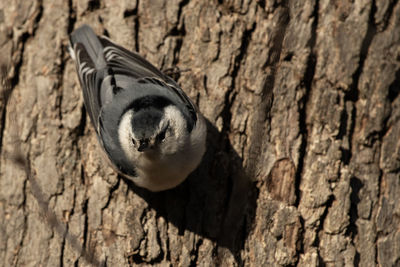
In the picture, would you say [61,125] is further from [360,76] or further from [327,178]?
[360,76]

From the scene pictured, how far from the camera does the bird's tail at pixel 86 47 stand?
308 centimetres

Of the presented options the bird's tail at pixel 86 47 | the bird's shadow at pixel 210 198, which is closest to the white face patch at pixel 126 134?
the bird's shadow at pixel 210 198

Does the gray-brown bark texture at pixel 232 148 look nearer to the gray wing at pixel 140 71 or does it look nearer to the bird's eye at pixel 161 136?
the gray wing at pixel 140 71

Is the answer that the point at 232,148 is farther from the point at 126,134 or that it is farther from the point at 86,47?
the point at 86,47

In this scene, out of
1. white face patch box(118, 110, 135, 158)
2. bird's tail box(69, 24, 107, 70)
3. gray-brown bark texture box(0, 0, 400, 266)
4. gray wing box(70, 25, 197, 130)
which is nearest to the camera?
gray-brown bark texture box(0, 0, 400, 266)

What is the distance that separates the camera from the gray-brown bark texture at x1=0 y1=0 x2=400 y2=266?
2.70 meters

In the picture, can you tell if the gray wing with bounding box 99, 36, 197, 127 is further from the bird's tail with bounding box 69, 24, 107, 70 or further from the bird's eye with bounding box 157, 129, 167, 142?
the bird's eye with bounding box 157, 129, 167, 142

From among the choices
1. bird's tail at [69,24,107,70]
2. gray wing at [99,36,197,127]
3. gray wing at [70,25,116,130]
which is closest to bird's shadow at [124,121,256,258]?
gray wing at [99,36,197,127]

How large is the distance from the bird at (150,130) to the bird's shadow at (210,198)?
3.9 inches

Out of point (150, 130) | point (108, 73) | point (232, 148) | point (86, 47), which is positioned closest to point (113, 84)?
point (108, 73)

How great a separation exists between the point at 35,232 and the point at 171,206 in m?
0.74

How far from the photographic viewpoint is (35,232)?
279cm

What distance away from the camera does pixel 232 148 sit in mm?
2941

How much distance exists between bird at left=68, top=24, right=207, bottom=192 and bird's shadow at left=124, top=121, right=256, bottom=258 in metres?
0.10
